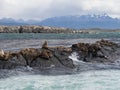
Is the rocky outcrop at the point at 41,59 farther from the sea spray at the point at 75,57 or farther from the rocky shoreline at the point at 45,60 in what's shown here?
the sea spray at the point at 75,57

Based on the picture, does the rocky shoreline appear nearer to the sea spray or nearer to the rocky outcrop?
the rocky outcrop

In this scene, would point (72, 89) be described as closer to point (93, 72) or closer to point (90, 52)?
point (93, 72)

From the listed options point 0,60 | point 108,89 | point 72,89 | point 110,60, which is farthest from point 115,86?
point 110,60

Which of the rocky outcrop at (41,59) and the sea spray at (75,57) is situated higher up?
the rocky outcrop at (41,59)

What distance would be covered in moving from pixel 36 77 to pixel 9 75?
2802 mm

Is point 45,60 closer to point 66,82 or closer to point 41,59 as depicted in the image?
point 41,59

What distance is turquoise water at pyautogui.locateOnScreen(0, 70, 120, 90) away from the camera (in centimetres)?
3169

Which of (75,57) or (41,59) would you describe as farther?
(75,57)

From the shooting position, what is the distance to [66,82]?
3409 cm

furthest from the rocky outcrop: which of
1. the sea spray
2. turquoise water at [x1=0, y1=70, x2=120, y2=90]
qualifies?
turquoise water at [x1=0, y1=70, x2=120, y2=90]

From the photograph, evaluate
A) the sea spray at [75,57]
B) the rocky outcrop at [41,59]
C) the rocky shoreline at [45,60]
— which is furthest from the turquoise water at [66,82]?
the sea spray at [75,57]

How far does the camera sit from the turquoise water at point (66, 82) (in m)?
31.7

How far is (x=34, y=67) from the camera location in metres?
41.8

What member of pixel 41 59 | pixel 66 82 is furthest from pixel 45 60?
pixel 66 82
